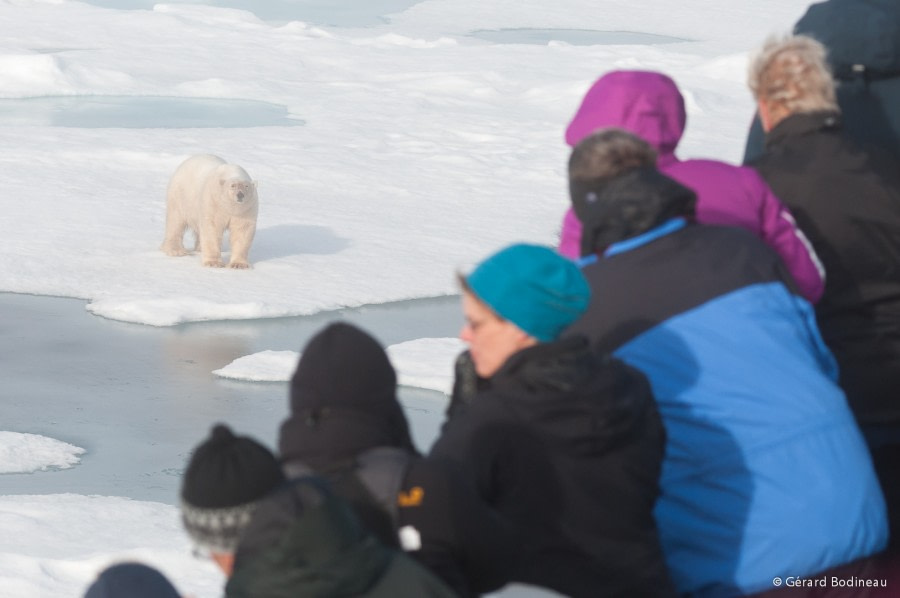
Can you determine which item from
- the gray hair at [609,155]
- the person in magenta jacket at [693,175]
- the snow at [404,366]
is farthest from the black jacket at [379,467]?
the snow at [404,366]

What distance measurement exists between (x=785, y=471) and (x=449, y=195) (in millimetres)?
7903

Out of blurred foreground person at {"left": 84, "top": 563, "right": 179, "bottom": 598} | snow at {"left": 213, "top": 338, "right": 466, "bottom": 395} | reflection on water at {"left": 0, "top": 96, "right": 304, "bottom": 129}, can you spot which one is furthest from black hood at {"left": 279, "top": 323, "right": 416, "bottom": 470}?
reflection on water at {"left": 0, "top": 96, "right": 304, "bottom": 129}

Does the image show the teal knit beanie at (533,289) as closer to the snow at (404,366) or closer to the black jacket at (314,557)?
the black jacket at (314,557)

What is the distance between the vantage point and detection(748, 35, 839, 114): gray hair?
2.41m

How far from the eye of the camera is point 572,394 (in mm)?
1726

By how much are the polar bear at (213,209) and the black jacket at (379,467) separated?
5.88 meters

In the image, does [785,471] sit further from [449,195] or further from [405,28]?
[405,28]

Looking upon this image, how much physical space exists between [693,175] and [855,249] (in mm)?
349

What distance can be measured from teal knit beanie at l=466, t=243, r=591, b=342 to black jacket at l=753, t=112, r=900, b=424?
0.80 m

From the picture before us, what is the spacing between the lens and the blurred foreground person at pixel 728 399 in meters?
1.94

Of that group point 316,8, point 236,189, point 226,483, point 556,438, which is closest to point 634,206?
point 556,438

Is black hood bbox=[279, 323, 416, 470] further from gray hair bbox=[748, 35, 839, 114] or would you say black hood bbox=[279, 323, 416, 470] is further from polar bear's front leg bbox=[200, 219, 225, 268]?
polar bear's front leg bbox=[200, 219, 225, 268]

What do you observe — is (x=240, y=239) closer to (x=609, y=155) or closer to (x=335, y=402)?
(x=609, y=155)

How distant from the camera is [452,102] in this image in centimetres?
1480
